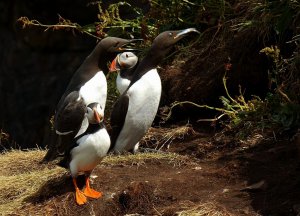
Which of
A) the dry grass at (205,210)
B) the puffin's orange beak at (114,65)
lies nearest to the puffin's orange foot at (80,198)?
the dry grass at (205,210)

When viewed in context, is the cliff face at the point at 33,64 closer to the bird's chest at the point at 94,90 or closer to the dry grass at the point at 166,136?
the dry grass at the point at 166,136

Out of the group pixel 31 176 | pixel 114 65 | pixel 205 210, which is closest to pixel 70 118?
pixel 31 176

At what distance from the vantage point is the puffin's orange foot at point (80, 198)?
18.2 feet

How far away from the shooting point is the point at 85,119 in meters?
6.86

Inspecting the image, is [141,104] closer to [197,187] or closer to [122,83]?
[122,83]

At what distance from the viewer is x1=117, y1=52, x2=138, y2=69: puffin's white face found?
7562 millimetres

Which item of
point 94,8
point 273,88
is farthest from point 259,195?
point 94,8

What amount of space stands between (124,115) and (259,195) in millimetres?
1765

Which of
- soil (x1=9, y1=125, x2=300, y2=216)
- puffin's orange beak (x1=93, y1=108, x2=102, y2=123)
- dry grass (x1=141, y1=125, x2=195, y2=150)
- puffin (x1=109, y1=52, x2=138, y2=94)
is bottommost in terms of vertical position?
dry grass (x1=141, y1=125, x2=195, y2=150)

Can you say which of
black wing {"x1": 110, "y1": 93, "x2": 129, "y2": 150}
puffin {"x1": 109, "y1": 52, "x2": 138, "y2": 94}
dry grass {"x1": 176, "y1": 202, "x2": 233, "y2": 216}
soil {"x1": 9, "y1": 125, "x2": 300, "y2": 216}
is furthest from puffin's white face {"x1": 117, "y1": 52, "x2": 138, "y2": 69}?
dry grass {"x1": 176, "y1": 202, "x2": 233, "y2": 216}

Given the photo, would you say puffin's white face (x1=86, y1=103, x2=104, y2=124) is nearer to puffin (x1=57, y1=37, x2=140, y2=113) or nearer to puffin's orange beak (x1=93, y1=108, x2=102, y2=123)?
puffin's orange beak (x1=93, y1=108, x2=102, y2=123)

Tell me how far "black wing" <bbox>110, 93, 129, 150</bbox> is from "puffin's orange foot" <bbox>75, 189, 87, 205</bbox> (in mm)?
1301

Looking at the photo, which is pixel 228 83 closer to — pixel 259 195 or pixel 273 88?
pixel 273 88

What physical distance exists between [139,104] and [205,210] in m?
1.72
